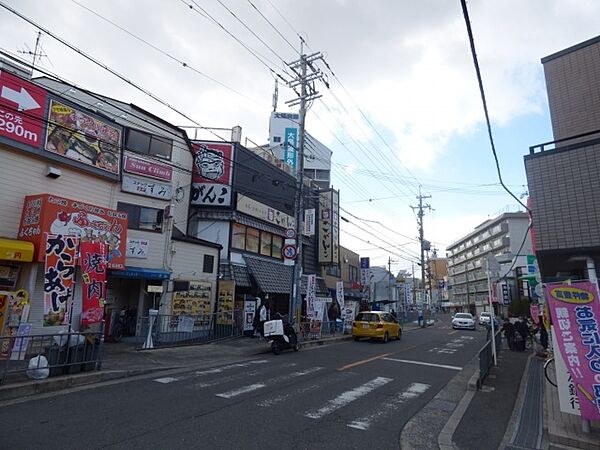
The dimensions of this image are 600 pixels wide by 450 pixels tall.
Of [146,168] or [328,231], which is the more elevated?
[146,168]

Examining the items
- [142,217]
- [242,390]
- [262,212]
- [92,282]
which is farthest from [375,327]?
[92,282]

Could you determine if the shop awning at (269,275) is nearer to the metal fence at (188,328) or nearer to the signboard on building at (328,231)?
the metal fence at (188,328)

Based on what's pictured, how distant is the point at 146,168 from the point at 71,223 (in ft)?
15.9

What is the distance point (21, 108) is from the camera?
39.8ft

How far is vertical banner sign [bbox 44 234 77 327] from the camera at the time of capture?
9477mm

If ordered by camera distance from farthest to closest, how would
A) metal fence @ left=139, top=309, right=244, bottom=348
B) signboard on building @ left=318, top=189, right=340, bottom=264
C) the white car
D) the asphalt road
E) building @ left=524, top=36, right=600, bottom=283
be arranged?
the white car, signboard on building @ left=318, top=189, right=340, bottom=264, metal fence @ left=139, top=309, right=244, bottom=348, building @ left=524, top=36, right=600, bottom=283, the asphalt road

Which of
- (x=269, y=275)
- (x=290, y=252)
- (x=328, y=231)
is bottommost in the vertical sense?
(x=269, y=275)

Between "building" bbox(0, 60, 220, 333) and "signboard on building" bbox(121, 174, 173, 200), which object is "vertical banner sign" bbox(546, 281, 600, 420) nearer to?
"building" bbox(0, 60, 220, 333)

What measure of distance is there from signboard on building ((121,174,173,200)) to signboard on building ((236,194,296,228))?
4443 mm

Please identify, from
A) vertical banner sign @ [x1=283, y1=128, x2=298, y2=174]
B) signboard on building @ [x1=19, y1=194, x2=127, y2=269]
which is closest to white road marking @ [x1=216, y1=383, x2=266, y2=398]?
signboard on building @ [x1=19, y1=194, x2=127, y2=269]

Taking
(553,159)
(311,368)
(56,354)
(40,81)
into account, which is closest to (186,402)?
(56,354)

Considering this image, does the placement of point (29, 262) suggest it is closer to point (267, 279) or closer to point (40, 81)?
point (40, 81)

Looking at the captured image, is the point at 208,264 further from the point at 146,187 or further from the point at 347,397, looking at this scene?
the point at 347,397

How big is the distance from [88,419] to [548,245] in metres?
8.92
